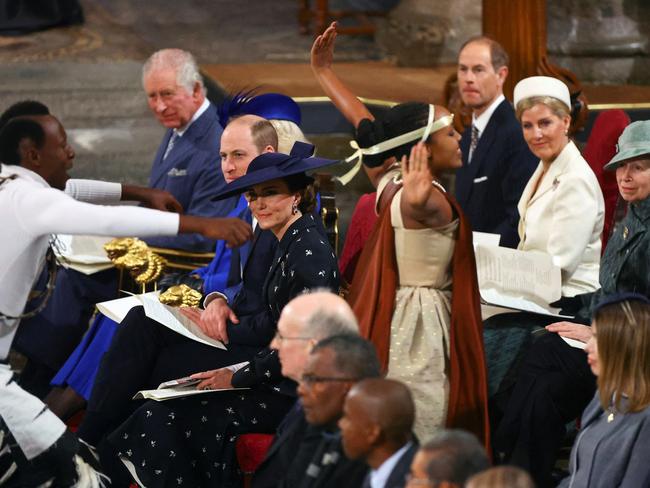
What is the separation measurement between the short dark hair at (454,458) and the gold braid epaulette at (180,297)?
239 cm

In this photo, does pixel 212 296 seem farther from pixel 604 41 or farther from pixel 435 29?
pixel 435 29

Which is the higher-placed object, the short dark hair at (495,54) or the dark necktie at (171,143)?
the short dark hair at (495,54)

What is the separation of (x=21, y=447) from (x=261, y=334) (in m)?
0.85

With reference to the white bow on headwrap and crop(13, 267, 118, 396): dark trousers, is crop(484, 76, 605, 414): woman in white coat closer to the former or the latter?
the white bow on headwrap

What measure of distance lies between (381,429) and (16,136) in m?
1.97

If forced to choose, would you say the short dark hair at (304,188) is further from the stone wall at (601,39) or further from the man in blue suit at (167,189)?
the stone wall at (601,39)

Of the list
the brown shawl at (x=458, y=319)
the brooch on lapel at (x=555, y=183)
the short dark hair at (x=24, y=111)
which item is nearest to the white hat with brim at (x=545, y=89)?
the brooch on lapel at (x=555, y=183)

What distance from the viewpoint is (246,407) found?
4.43 m

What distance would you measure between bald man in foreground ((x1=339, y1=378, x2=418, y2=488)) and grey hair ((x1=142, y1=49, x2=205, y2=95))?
10.6 ft

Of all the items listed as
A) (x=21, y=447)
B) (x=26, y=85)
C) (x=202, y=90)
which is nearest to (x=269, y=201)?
(x=21, y=447)

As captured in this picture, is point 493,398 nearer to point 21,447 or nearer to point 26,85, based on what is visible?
point 21,447

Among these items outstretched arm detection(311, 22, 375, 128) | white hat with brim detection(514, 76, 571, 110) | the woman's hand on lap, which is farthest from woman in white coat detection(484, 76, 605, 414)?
outstretched arm detection(311, 22, 375, 128)

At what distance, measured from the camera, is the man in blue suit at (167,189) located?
579cm

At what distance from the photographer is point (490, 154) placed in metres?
5.86
